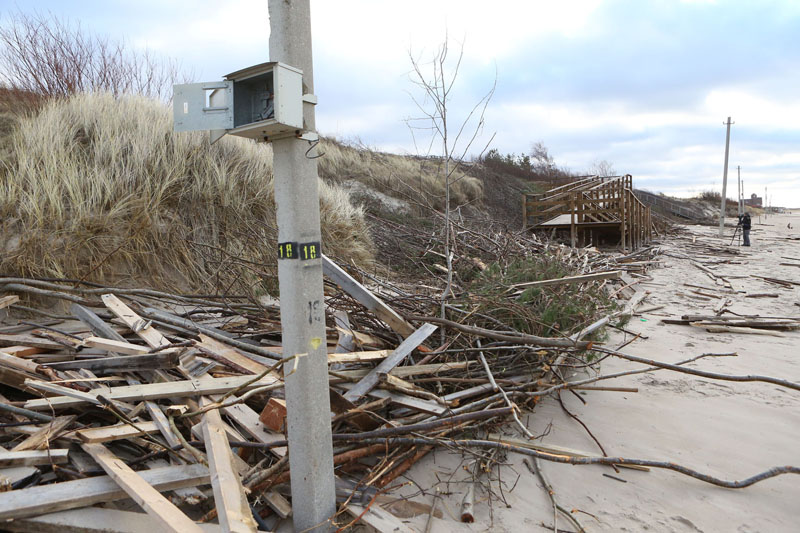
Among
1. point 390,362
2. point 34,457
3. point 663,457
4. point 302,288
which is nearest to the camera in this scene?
point 302,288

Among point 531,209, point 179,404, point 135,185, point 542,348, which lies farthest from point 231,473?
point 531,209

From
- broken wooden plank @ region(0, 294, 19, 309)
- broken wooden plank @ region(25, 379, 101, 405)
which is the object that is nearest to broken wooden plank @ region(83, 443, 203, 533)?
broken wooden plank @ region(25, 379, 101, 405)

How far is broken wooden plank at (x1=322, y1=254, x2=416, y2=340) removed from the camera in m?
3.68

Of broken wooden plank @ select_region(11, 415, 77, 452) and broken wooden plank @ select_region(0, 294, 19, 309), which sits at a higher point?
broken wooden plank @ select_region(0, 294, 19, 309)

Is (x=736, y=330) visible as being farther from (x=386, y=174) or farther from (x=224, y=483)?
(x=386, y=174)

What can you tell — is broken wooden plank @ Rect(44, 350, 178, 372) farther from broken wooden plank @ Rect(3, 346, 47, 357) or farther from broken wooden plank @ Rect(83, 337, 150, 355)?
broken wooden plank @ Rect(3, 346, 47, 357)

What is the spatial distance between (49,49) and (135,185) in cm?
730

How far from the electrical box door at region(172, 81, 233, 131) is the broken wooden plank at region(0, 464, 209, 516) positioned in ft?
5.52

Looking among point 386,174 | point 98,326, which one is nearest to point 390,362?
point 98,326

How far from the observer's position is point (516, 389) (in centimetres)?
372

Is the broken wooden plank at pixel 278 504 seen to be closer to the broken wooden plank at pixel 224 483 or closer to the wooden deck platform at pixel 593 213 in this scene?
the broken wooden plank at pixel 224 483

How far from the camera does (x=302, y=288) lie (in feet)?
7.11

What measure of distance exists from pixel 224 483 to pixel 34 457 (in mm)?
1042

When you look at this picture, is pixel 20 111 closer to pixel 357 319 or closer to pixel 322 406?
pixel 357 319
